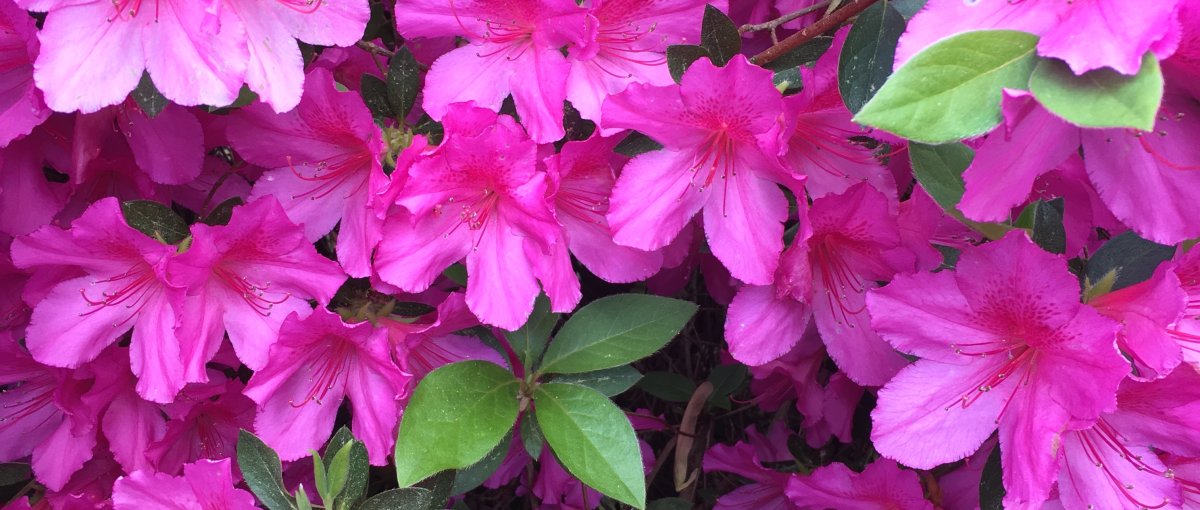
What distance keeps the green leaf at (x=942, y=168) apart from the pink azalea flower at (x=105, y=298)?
0.77m

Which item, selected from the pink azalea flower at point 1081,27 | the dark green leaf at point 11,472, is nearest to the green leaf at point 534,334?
the pink azalea flower at point 1081,27

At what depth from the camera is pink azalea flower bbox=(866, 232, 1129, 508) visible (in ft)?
3.02

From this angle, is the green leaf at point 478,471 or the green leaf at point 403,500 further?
the green leaf at point 478,471

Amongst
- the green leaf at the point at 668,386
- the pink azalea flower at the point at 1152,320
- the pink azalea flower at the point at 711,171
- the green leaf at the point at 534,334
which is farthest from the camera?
the green leaf at the point at 668,386

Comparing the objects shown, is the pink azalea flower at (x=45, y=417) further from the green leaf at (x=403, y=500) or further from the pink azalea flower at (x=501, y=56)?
the pink azalea flower at (x=501, y=56)

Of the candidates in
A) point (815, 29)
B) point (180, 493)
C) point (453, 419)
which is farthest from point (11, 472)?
point (815, 29)

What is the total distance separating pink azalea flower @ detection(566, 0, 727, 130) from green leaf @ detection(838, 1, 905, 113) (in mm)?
173

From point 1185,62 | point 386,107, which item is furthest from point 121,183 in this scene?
point 1185,62

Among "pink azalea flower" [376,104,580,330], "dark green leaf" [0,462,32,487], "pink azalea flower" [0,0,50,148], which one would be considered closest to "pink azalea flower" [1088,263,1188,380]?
"pink azalea flower" [376,104,580,330]

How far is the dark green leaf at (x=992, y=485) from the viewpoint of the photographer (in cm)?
105

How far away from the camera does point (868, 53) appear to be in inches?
36.2

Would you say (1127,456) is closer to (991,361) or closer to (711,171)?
(991,361)

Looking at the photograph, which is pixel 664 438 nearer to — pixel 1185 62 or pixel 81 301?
pixel 81 301

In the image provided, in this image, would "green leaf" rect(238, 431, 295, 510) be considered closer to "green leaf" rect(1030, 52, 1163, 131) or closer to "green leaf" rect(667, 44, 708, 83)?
"green leaf" rect(667, 44, 708, 83)
